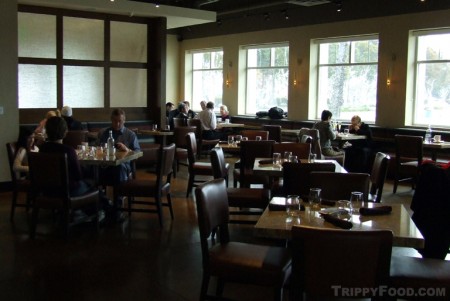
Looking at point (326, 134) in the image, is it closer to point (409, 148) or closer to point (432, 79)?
point (409, 148)

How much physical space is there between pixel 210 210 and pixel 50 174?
2.43 meters

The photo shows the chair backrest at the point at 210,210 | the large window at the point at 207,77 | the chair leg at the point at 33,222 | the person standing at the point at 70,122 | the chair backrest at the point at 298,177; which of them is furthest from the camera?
the large window at the point at 207,77

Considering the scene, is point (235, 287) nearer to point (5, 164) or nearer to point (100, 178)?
point (100, 178)

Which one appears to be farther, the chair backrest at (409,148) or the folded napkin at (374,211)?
the chair backrest at (409,148)

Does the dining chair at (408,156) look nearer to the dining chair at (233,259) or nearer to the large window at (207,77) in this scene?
the dining chair at (233,259)

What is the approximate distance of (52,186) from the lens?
509cm

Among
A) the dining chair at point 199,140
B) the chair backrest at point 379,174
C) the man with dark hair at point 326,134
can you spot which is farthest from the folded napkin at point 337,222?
the dining chair at point 199,140

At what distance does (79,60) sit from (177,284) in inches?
280

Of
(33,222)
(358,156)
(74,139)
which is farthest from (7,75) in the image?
(358,156)

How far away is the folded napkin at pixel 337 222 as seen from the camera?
288 centimetres

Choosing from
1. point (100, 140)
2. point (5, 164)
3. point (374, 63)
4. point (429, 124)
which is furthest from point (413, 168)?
point (5, 164)

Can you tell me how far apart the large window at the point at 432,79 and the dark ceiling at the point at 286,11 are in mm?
651

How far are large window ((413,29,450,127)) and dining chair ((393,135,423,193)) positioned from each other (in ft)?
7.04

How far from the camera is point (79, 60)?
10.1m
